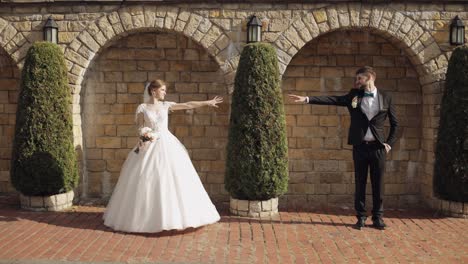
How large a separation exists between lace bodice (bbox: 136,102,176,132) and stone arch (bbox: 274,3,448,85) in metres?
2.19

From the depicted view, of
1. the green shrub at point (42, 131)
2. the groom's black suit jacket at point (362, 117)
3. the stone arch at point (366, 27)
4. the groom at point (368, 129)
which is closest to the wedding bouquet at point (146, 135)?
the green shrub at point (42, 131)

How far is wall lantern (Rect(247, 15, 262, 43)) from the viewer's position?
7234 millimetres

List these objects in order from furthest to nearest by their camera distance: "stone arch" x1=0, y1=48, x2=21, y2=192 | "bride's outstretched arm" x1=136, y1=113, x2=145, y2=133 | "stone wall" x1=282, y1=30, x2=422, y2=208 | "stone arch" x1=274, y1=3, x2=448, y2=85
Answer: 1. "stone arch" x1=0, y1=48, x2=21, y2=192
2. "stone wall" x1=282, y1=30, x2=422, y2=208
3. "stone arch" x1=274, y1=3, x2=448, y2=85
4. "bride's outstretched arm" x1=136, y1=113, x2=145, y2=133

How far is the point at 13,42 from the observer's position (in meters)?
7.52

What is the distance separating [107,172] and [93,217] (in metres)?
1.38

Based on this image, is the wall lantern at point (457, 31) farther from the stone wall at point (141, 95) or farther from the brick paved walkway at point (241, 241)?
the stone wall at point (141, 95)

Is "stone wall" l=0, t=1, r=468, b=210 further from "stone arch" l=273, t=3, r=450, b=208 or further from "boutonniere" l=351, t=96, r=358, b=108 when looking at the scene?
"boutonniere" l=351, t=96, r=358, b=108

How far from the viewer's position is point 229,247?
17.8ft

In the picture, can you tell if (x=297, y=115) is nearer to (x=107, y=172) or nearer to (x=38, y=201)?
(x=107, y=172)

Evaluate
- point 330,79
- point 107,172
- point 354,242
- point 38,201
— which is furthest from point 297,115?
point 38,201

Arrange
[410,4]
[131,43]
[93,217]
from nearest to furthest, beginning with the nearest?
[93,217] < [410,4] < [131,43]

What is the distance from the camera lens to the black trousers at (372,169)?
244 inches

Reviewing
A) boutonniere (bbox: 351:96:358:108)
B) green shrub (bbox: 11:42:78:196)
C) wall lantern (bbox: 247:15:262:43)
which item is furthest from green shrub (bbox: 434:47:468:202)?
green shrub (bbox: 11:42:78:196)

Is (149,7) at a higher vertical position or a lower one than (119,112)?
higher
